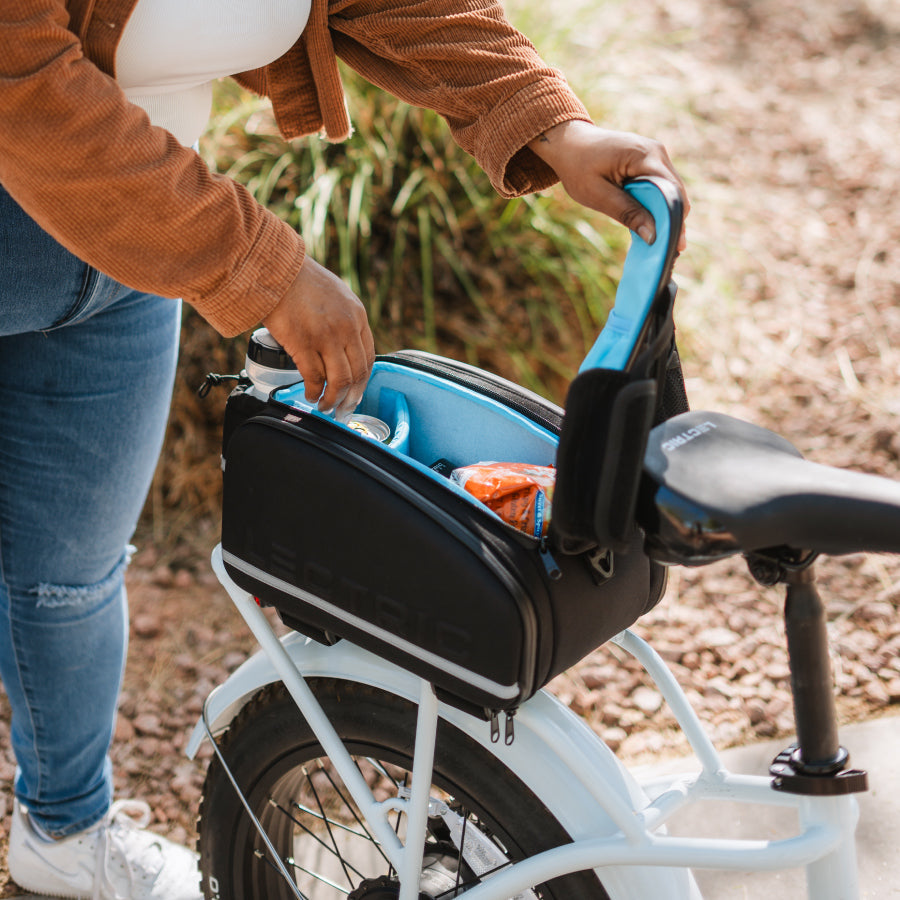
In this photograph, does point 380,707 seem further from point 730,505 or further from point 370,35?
point 370,35

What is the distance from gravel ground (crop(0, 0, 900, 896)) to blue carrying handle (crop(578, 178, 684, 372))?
4.82 ft

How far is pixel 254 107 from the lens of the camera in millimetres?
3053

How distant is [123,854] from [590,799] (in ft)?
3.39

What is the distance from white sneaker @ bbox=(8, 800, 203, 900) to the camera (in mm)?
1661

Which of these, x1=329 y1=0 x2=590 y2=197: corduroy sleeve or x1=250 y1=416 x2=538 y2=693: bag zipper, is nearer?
x1=250 y1=416 x2=538 y2=693: bag zipper

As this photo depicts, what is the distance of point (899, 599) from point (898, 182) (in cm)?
240

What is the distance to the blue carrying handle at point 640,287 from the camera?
0.86 m

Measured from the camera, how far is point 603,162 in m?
1.07

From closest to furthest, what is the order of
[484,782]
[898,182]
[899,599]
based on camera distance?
[484,782] → [899,599] → [898,182]

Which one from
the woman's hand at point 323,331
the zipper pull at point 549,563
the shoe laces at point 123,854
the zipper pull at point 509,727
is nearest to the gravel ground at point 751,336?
the shoe laces at point 123,854

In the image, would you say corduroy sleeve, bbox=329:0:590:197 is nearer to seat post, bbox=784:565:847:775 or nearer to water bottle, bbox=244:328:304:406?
water bottle, bbox=244:328:304:406

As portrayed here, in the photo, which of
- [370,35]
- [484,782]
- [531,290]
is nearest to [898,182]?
[531,290]

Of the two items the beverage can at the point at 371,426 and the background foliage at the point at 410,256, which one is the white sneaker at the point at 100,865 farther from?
the background foliage at the point at 410,256

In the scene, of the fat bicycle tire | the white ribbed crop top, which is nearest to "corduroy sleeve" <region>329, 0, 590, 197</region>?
the white ribbed crop top
